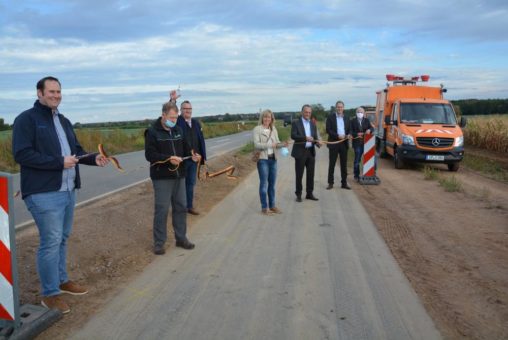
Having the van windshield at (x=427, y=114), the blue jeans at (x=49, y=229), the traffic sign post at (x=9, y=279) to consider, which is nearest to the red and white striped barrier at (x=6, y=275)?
the traffic sign post at (x=9, y=279)

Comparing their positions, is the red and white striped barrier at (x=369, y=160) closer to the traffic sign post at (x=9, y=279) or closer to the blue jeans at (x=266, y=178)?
the blue jeans at (x=266, y=178)

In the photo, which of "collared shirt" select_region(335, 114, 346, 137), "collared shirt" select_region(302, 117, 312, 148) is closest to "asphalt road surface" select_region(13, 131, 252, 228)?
"collared shirt" select_region(302, 117, 312, 148)

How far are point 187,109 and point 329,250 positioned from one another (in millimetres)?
3622

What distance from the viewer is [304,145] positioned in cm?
1003

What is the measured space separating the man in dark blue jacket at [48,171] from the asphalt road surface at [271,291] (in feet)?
2.15

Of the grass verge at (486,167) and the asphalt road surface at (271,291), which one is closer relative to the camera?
the asphalt road surface at (271,291)

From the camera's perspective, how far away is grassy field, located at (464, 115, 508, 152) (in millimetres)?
22086

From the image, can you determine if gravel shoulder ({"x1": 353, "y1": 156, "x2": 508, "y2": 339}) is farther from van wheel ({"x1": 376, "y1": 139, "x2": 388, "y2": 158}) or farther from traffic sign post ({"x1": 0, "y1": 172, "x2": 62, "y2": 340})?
van wheel ({"x1": 376, "y1": 139, "x2": 388, "y2": 158})

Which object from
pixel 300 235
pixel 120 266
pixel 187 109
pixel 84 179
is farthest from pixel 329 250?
pixel 84 179

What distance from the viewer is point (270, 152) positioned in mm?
8742

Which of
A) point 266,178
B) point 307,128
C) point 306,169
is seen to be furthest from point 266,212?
point 307,128

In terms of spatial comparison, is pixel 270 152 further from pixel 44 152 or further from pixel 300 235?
pixel 44 152

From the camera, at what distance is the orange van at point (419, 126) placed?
52.4 feet

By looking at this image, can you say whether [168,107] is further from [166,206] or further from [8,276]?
[8,276]
